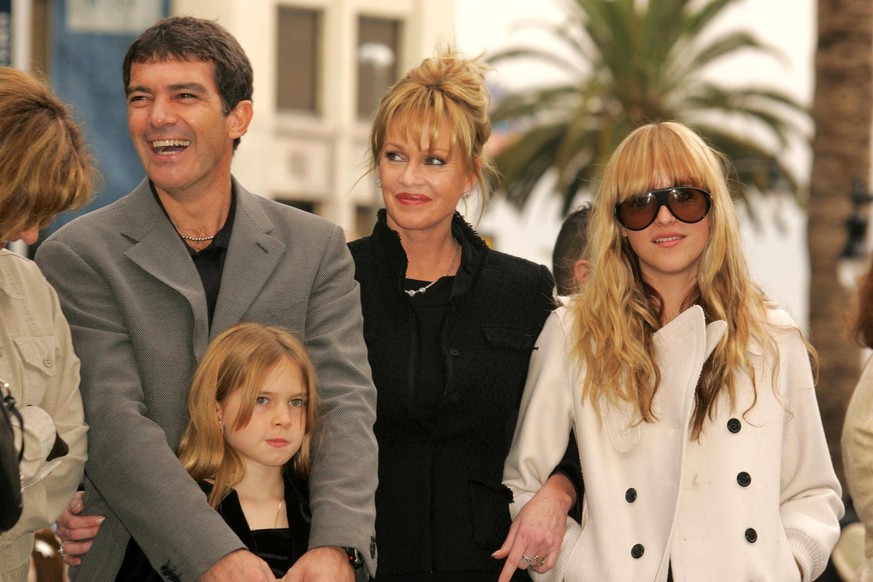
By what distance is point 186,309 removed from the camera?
505cm

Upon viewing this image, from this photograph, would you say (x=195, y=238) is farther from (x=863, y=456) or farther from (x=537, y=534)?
(x=863, y=456)

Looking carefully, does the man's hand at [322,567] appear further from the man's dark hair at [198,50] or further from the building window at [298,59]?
the building window at [298,59]

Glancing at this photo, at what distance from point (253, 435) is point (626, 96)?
25547mm

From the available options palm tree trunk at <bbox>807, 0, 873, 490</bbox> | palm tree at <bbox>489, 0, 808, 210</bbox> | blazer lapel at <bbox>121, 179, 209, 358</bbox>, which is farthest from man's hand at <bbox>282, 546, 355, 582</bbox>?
palm tree at <bbox>489, 0, 808, 210</bbox>

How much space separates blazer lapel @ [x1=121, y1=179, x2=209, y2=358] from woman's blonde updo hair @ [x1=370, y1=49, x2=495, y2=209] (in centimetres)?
98

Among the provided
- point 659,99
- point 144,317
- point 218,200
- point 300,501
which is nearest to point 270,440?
point 300,501

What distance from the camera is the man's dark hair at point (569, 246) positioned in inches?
267

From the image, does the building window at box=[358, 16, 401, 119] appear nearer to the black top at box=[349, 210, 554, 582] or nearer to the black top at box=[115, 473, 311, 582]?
the black top at box=[349, 210, 554, 582]

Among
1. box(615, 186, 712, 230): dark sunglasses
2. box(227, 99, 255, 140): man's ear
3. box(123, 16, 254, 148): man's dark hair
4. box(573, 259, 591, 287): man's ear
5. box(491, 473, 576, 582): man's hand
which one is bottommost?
box(491, 473, 576, 582): man's hand

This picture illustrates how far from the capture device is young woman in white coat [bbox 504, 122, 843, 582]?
507cm

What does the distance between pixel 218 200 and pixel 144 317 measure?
2.11ft

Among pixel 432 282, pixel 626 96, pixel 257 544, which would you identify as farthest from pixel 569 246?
pixel 626 96

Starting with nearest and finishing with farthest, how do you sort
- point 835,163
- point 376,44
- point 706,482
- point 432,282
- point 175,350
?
point 175,350, point 706,482, point 432,282, point 835,163, point 376,44

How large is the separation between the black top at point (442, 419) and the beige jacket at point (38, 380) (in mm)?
1293
